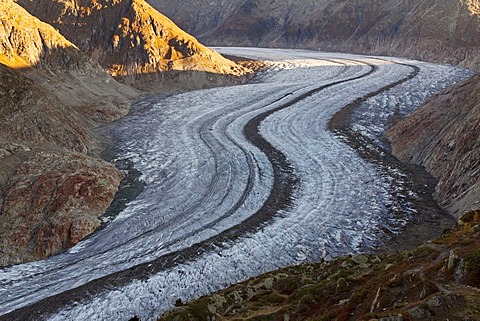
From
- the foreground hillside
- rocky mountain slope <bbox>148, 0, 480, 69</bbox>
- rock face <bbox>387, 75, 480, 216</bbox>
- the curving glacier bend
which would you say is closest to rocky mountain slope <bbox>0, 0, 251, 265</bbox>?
the curving glacier bend

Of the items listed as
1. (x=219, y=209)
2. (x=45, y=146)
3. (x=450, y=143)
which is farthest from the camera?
(x=45, y=146)

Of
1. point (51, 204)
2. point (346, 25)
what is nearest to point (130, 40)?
point (51, 204)

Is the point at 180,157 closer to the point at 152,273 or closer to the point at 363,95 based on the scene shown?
the point at 152,273

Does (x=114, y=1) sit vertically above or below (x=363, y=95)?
above

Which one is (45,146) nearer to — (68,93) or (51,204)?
(51,204)

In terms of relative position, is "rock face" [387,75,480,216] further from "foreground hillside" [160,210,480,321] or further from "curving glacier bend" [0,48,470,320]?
"foreground hillside" [160,210,480,321]

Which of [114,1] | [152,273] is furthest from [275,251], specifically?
[114,1]
